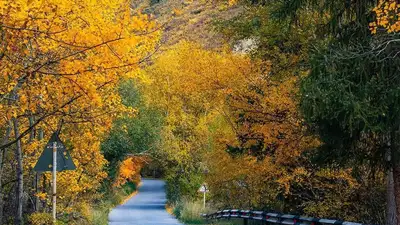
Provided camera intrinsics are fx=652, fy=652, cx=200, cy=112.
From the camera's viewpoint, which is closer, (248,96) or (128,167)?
(248,96)

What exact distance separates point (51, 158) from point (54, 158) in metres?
0.27

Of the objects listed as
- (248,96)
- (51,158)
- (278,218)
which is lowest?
(278,218)

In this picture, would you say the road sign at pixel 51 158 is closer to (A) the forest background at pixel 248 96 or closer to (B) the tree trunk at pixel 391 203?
(A) the forest background at pixel 248 96

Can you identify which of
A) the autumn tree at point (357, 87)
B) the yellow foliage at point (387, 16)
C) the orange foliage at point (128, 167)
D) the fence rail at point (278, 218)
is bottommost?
the orange foliage at point (128, 167)

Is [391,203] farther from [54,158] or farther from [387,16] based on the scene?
[54,158]

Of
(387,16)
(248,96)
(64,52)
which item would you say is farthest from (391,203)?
(64,52)

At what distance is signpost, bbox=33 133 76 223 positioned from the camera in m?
14.0

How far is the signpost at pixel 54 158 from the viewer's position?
14.0 m

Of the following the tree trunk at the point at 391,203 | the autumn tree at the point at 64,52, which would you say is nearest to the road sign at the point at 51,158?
the autumn tree at the point at 64,52

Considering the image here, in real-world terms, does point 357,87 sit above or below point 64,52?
below

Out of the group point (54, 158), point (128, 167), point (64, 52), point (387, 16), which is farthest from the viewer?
point (128, 167)

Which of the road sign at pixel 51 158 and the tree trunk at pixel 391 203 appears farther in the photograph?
the tree trunk at pixel 391 203

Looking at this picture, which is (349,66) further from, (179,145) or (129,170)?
(129,170)

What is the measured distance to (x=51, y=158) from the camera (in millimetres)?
14375
